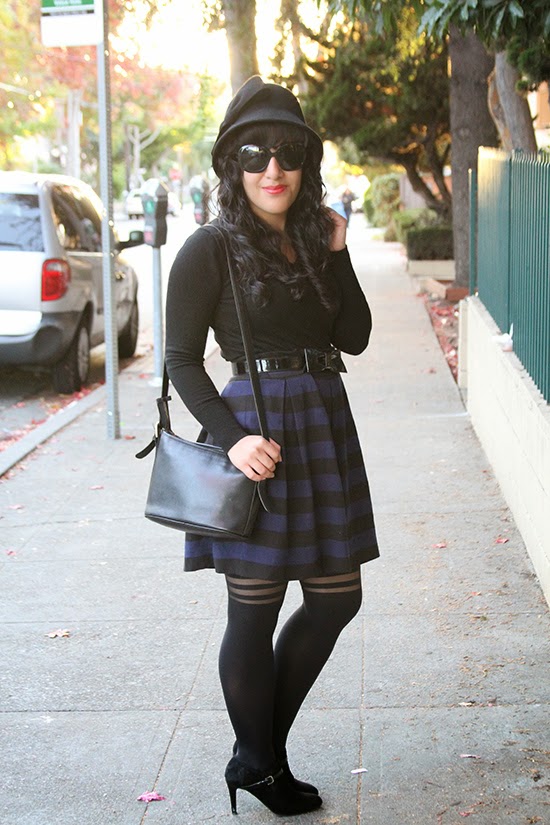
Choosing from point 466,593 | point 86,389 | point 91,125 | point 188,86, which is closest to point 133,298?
point 86,389

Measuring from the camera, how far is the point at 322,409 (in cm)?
326

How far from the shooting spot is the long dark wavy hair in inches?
127

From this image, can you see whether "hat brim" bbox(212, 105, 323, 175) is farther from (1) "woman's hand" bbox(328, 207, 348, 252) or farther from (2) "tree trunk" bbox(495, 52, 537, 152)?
(2) "tree trunk" bbox(495, 52, 537, 152)

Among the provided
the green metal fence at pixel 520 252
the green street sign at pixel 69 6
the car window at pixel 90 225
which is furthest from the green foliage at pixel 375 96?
the green street sign at pixel 69 6

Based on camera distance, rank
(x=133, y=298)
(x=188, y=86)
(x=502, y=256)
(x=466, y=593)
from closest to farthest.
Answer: (x=466, y=593) < (x=502, y=256) < (x=133, y=298) < (x=188, y=86)

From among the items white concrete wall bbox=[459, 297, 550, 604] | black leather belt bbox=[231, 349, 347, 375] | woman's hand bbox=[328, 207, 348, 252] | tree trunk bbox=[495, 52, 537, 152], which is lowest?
white concrete wall bbox=[459, 297, 550, 604]

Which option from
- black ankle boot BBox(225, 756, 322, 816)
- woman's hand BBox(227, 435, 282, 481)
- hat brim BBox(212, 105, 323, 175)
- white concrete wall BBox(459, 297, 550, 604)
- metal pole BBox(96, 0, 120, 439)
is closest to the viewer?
woman's hand BBox(227, 435, 282, 481)

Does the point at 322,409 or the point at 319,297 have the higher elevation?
the point at 319,297

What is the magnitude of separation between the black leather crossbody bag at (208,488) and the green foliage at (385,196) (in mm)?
35182

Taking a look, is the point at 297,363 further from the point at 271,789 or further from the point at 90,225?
the point at 90,225

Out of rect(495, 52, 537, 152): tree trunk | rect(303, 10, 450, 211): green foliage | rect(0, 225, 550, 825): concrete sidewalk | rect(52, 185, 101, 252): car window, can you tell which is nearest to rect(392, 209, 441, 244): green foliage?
rect(303, 10, 450, 211): green foliage

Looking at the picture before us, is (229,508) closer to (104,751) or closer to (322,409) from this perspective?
(322,409)

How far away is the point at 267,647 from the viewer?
3305mm

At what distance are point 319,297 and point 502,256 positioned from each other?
444 centimetres
